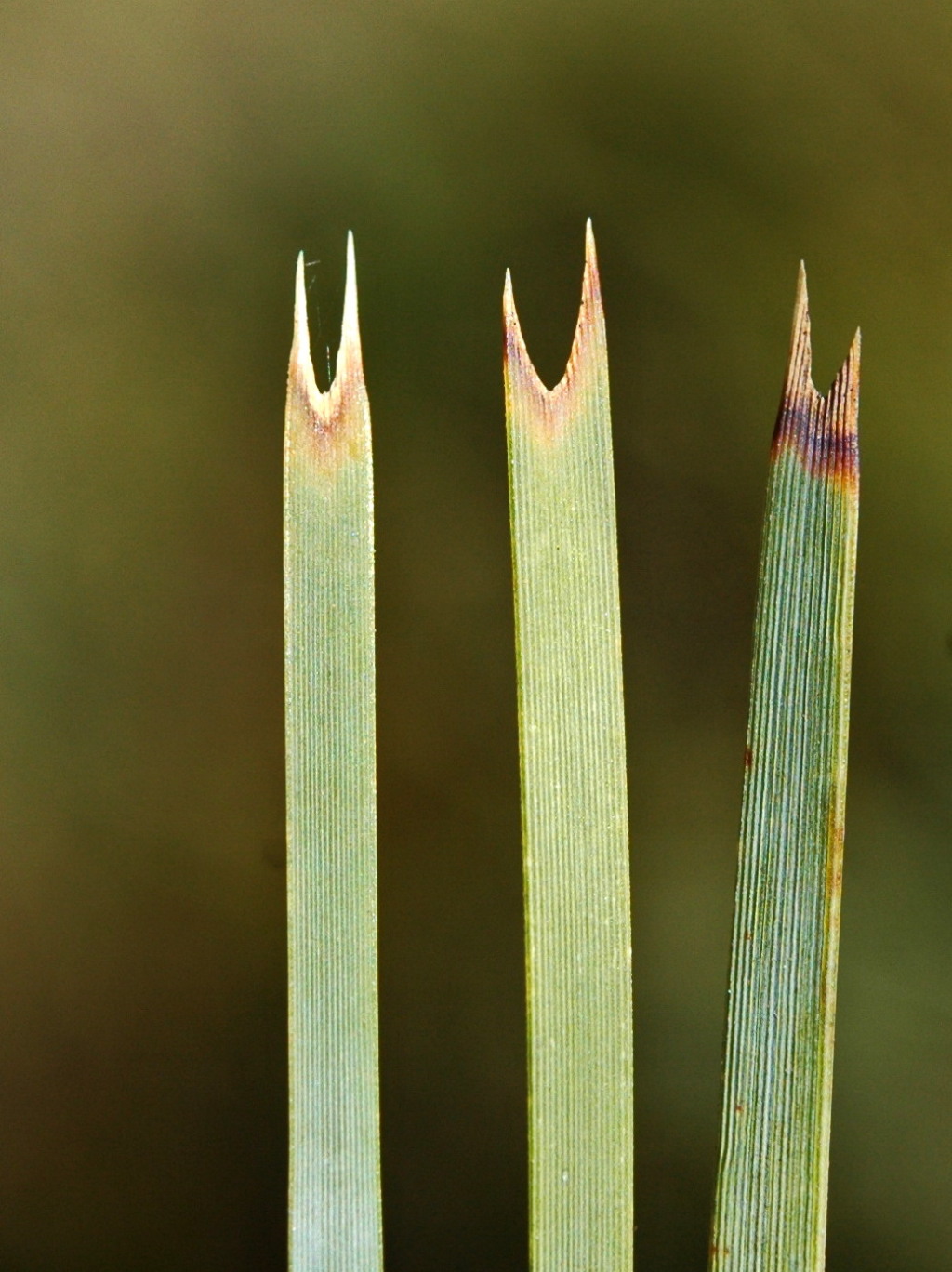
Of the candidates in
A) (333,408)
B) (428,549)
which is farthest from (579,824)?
(428,549)

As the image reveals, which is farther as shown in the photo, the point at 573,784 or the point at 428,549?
the point at 428,549

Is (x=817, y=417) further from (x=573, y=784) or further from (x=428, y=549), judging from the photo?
(x=428, y=549)

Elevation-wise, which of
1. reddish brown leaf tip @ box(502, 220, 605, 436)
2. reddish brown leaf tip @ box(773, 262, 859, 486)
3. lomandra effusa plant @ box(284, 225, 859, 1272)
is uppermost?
reddish brown leaf tip @ box(502, 220, 605, 436)

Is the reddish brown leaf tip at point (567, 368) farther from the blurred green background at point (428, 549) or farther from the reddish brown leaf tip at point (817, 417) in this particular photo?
the blurred green background at point (428, 549)

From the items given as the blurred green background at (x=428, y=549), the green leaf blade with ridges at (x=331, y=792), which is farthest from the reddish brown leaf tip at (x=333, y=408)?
the blurred green background at (x=428, y=549)

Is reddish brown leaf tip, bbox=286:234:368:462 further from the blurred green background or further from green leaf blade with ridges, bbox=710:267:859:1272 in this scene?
the blurred green background

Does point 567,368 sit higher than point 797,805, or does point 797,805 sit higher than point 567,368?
point 567,368

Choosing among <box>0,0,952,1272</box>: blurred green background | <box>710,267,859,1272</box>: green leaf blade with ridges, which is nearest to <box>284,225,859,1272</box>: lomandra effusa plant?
<box>710,267,859,1272</box>: green leaf blade with ridges

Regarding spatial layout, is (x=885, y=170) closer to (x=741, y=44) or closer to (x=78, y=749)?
(x=741, y=44)
